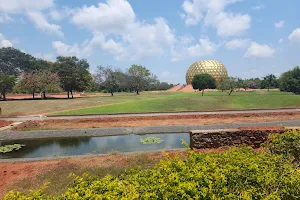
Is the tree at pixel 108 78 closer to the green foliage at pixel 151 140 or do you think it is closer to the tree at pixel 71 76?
the tree at pixel 71 76

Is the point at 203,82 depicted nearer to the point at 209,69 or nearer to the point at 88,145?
the point at 209,69

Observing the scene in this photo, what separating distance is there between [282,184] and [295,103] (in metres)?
29.6

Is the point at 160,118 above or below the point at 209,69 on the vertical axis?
below

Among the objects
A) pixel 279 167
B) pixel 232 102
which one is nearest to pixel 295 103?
pixel 232 102

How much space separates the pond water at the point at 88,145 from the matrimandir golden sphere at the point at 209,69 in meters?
74.8

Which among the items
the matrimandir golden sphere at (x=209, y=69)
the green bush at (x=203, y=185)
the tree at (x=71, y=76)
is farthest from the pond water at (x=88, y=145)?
the matrimandir golden sphere at (x=209, y=69)

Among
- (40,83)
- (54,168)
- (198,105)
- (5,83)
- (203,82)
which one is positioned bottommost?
(54,168)

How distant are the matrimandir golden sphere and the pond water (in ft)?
245

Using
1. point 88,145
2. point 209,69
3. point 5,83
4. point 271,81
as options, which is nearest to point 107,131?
point 88,145

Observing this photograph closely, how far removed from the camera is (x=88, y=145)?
47.5ft

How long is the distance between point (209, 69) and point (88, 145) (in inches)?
3138

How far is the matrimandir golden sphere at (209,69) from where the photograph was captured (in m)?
86.6

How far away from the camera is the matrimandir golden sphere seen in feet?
284

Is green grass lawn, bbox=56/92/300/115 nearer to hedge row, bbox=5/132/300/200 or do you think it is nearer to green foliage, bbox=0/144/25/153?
green foliage, bbox=0/144/25/153
